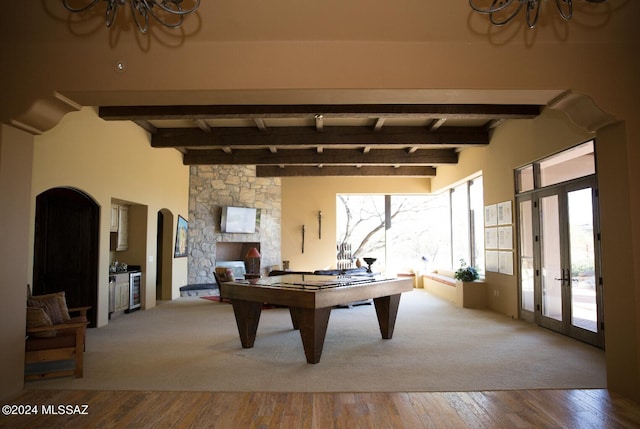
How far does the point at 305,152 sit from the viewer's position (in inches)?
368

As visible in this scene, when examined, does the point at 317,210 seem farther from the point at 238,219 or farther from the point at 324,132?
the point at 324,132

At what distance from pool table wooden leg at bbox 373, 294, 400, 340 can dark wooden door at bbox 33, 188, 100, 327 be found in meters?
4.25

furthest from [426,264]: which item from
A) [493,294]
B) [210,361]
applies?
[210,361]

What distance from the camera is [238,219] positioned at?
10.6m

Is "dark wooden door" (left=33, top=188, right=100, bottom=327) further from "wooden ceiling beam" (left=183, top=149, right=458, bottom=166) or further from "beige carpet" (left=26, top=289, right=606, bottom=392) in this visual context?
"wooden ceiling beam" (left=183, top=149, right=458, bottom=166)

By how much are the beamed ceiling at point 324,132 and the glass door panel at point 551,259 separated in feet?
4.51

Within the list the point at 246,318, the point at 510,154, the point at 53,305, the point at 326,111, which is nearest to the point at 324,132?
the point at 326,111

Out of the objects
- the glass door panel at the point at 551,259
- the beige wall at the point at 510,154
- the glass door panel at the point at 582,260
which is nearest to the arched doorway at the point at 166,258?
the beige wall at the point at 510,154

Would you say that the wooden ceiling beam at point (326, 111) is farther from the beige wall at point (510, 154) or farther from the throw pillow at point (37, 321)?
the throw pillow at point (37, 321)

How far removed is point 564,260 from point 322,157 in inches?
206

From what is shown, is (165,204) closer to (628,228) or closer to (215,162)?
(215,162)

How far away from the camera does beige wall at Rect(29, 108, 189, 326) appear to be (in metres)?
5.27

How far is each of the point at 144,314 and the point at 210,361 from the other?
139 inches

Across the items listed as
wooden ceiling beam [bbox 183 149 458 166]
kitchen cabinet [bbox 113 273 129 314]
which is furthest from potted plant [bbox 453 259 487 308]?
kitchen cabinet [bbox 113 273 129 314]
